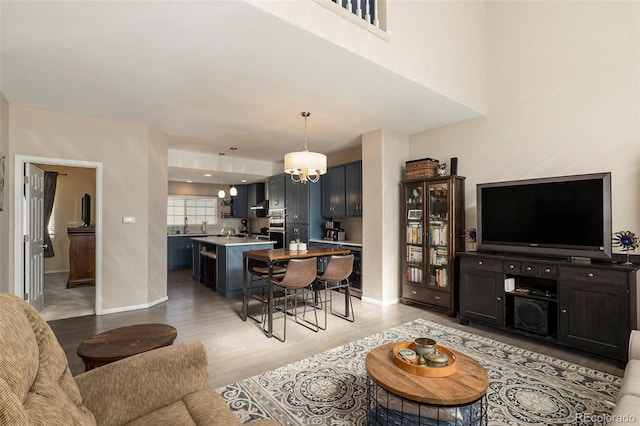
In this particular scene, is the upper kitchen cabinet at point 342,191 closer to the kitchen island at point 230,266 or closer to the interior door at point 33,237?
the kitchen island at point 230,266

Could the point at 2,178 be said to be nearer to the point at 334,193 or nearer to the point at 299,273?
the point at 299,273

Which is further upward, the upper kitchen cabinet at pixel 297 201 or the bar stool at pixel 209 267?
the upper kitchen cabinet at pixel 297 201

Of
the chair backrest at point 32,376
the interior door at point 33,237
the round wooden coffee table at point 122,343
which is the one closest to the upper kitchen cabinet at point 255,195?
the interior door at point 33,237

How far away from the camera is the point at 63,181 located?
7.65 metres

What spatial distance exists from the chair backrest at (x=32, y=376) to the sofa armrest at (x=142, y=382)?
103 mm

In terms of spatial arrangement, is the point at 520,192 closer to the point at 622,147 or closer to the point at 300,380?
the point at 622,147

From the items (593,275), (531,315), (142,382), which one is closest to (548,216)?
(593,275)

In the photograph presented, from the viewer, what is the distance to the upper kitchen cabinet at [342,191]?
5727 mm

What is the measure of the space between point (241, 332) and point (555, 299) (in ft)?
10.9

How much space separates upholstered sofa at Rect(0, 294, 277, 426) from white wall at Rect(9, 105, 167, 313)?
357 cm

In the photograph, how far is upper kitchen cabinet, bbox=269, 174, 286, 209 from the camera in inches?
286

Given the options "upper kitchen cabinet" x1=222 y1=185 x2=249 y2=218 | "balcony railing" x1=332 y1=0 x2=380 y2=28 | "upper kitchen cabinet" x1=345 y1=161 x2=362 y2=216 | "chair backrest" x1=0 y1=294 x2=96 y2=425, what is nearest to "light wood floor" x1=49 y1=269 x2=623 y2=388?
"chair backrest" x1=0 y1=294 x2=96 y2=425

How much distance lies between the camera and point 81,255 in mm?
6301

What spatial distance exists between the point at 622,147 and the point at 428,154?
2229mm
